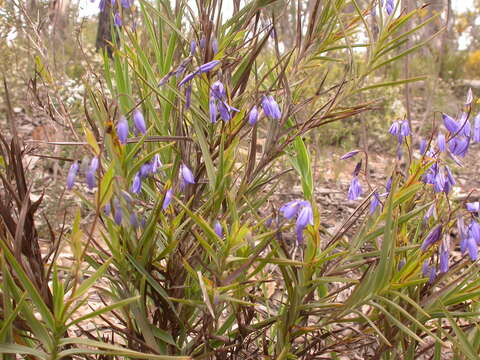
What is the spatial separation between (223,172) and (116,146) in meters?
0.24

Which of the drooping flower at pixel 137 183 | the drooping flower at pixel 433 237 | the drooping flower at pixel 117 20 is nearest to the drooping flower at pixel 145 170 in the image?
the drooping flower at pixel 137 183

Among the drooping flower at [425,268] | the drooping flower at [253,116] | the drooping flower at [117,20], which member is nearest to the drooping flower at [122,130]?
the drooping flower at [253,116]

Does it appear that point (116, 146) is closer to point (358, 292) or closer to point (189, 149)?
point (189, 149)

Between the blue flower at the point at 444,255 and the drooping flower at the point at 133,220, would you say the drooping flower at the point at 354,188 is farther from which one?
the drooping flower at the point at 133,220

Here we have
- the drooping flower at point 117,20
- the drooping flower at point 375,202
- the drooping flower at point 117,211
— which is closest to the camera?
the drooping flower at point 117,211

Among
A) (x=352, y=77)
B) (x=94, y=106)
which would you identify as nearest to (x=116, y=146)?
(x=94, y=106)

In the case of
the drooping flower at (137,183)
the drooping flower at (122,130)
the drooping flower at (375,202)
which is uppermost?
the drooping flower at (122,130)

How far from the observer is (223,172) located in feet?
3.61

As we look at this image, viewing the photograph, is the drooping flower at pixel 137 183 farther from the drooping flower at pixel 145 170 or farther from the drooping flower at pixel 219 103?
the drooping flower at pixel 219 103

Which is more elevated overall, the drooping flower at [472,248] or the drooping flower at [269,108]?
the drooping flower at [269,108]

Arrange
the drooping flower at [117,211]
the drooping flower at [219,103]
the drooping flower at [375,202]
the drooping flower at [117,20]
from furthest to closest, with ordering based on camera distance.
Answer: the drooping flower at [117,20] < the drooping flower at [375,202] < the drooping flower at [219,103] < the drooping flower at [117,211]

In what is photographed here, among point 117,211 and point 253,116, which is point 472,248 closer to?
point 253,116

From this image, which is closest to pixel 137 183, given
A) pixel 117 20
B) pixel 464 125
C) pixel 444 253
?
pixel 117 20

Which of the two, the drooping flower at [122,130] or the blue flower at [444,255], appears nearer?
the drooping flower at [122,130]
